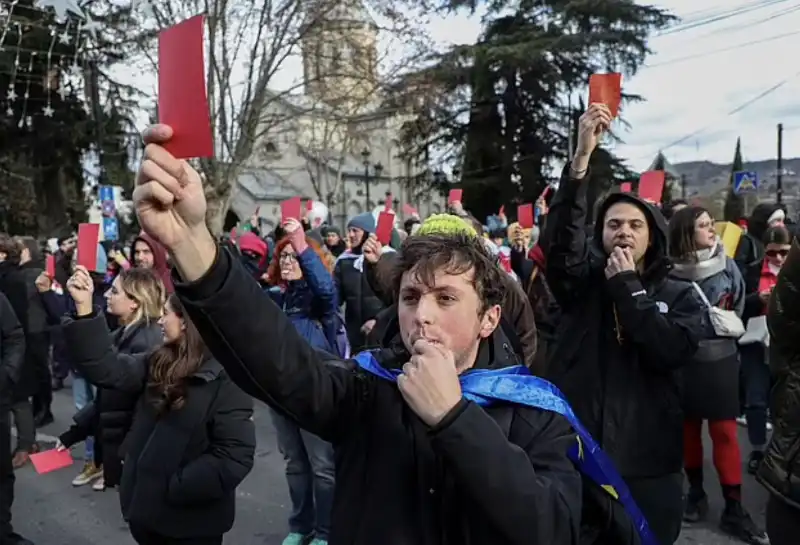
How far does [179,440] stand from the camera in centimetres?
311

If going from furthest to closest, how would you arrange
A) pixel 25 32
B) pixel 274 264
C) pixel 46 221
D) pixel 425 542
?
pixel 46 221, pixel 25 32, pixel 274 264, pixel 425 542

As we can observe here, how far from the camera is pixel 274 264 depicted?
500 cm

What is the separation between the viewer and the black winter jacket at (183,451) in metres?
3.06

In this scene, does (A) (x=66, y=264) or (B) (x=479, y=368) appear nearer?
(B) (x=479, y=368)

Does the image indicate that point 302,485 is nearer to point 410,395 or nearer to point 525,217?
point 410,395

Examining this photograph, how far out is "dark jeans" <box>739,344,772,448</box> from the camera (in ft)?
19.4

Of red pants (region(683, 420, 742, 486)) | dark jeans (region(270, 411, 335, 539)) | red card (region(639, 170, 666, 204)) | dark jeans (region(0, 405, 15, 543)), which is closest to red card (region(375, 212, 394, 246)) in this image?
dark jeans (region(270, 411, 335, 539))

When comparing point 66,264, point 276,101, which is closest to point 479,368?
point 66,264

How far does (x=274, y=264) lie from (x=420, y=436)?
3.57 meters

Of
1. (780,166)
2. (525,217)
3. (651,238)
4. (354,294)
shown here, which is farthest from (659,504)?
(780,166)

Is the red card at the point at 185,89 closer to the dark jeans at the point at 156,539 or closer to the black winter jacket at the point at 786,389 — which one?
the black winter jacket at the point at 786,389

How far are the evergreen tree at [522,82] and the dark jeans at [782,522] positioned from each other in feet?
76.8

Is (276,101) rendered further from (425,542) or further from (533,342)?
(425,542)

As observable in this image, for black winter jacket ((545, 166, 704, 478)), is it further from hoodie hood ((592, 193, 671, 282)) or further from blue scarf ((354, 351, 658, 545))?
blue scarf ((354, 351, 658, 545))
